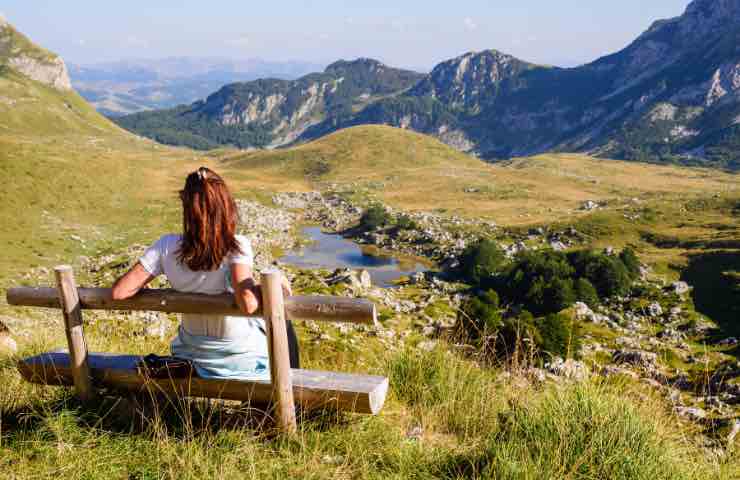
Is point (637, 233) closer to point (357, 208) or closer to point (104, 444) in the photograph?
point (357, 208)

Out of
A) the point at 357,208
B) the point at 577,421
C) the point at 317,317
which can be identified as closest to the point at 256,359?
the point at 317,317

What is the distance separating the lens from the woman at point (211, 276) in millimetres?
5176

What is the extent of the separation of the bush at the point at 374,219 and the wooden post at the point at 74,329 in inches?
3719

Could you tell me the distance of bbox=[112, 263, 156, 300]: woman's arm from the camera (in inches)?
216

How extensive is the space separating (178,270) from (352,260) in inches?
3093

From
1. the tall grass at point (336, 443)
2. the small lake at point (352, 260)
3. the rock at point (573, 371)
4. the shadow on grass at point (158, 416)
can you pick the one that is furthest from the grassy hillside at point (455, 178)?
the shadow on grass at point (158, 416)

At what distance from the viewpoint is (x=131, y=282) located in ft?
18.0

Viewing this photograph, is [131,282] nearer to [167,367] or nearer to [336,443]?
[167,367]

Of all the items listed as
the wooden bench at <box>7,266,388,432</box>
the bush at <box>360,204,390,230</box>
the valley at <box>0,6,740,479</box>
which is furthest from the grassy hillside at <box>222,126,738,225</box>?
the wooden bench at <box>7,266,388,432</box>

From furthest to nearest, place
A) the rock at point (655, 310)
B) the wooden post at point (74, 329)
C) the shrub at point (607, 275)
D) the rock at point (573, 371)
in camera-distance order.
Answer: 1. the shrub at point (607, 275)
2. the rock at point (655, 310)
3. the rock at point (573, 371)
4. the wooden post at point (74, 329)

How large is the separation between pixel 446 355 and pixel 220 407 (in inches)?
122

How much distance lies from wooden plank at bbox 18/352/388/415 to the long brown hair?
1.34 m

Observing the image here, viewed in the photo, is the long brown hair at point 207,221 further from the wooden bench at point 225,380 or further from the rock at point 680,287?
the rock at point 680,287

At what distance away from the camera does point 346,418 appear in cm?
593
